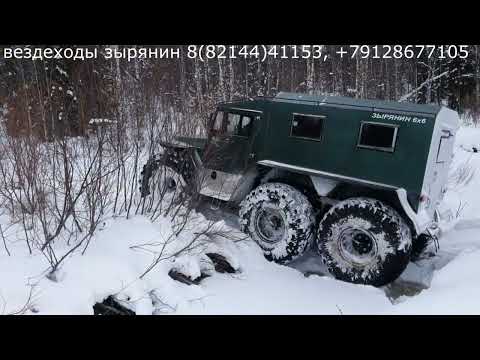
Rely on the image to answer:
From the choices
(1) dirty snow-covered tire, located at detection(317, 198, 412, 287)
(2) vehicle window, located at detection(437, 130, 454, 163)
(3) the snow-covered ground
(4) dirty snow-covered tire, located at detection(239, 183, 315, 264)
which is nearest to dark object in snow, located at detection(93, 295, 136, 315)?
(3) the snow-covered ground

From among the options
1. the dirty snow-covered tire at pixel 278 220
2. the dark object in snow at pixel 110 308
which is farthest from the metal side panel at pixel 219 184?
the dark object in snow at pixel 110 308

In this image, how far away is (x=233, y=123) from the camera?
612 cm

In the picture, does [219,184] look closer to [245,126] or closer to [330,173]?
[245,126]

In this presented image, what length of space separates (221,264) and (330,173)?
6.18 ft

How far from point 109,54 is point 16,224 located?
399cm

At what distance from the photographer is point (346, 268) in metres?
5.17

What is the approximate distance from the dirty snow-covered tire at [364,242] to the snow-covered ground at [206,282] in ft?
0.67

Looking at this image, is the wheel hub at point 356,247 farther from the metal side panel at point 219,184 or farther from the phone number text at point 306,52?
the phone number text at point 306,52

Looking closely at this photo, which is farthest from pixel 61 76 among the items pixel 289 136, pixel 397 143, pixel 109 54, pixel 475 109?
pixel 475 109

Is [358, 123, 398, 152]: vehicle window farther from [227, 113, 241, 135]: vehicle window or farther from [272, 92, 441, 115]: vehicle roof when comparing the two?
[227, 113, 241, 135]: vehicle window

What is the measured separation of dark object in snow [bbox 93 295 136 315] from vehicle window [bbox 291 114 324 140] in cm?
316

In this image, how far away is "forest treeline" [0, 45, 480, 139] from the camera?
15.2 ft

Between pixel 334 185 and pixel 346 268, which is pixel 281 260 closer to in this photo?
pixel 346 268

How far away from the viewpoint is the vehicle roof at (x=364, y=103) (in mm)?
4812
